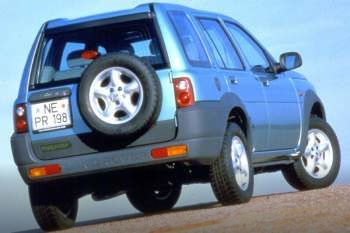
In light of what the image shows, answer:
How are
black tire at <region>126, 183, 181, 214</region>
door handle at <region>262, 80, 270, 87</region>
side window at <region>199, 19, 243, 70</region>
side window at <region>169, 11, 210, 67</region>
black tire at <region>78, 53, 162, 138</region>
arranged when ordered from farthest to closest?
black tire at <region>126, 183, 181, 214</region>, door handle at <region>262, 80, 270, 87</region>, side window at <region>199, 19, 243, 70</region>, side window at <region>169, 11, 210, 67</region>, black tire at <region>78, 53, 162, 138</region>

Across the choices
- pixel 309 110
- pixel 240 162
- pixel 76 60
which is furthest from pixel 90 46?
pixel 309 110

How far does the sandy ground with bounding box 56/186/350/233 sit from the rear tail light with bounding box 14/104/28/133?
102cm

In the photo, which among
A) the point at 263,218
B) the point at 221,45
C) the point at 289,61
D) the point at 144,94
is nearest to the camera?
the point at 263,218

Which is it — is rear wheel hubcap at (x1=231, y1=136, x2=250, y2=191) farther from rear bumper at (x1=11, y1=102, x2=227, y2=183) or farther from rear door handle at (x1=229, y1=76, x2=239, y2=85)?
rear door handle at (x1=229, y1=76, x2=239, y2=85)

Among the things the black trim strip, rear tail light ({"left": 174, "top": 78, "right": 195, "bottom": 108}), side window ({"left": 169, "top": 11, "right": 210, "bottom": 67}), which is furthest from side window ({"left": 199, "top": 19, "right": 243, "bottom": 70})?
the black trim strip

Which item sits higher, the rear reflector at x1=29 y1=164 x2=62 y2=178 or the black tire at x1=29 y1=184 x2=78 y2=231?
the rear reflector at x1=29 y1=164 x2=62 y2=178

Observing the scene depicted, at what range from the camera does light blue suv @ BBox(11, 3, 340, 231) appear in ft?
31.7

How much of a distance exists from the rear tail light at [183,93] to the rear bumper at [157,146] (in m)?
0.06

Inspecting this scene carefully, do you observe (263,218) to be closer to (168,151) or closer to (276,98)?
(168,151)

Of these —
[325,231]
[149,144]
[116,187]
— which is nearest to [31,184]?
[116,187]

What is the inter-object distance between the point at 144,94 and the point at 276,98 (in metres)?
2.86

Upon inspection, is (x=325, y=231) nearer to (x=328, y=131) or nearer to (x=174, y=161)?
(x=174, y=161)

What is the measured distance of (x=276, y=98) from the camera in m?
12.1

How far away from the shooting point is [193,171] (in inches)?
420
